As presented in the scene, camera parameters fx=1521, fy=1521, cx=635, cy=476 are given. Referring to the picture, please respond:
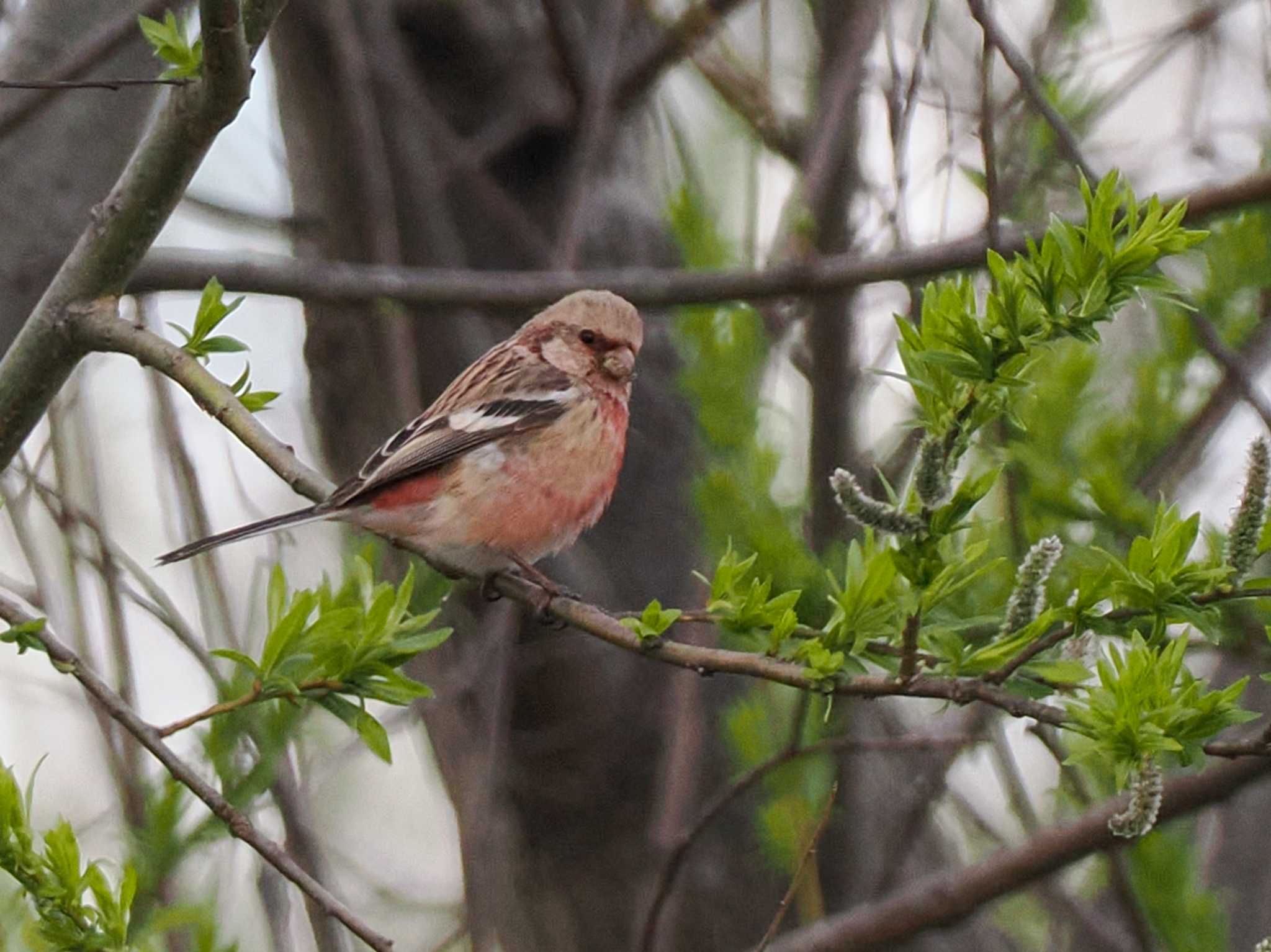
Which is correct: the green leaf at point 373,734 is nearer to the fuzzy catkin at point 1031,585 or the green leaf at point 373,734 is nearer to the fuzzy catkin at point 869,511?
the fuzzy catkin at point 869,511

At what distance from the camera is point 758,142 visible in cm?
586

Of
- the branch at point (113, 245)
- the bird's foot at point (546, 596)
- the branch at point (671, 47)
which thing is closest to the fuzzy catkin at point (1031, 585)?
the bird's foot at point (546, 596)

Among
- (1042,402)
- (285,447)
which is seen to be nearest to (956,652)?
(285,447)

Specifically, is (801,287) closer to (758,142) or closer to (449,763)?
(758,142)

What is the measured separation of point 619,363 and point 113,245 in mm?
2225

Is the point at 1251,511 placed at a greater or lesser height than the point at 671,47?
lesser

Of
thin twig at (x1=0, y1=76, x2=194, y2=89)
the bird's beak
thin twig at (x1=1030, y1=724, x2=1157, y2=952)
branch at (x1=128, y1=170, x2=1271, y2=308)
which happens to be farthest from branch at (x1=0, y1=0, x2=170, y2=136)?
thin twig at (x1=1030, y1=724, x2=1157, y2=952)

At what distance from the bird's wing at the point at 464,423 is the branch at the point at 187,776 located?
1.82 metres

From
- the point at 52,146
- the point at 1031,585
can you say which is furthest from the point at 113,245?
the point at 1031,585

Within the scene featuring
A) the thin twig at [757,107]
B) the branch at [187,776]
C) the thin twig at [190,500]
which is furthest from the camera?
the thin twig at [757,107]

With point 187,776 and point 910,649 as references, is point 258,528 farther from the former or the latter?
point 910,649

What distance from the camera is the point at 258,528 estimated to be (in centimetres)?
426

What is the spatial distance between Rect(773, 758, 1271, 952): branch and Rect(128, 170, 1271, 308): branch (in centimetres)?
156

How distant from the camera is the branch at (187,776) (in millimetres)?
2523
